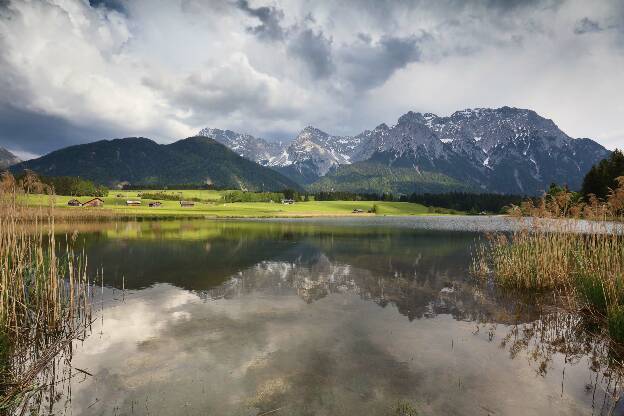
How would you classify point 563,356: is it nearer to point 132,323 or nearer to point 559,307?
point 559,307

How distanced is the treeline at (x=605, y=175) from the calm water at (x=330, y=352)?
8857 centimetres

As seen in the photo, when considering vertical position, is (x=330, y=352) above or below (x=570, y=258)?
below

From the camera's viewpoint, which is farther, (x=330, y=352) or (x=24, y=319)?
(x=24, y=319)

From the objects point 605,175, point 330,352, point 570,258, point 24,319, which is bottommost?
point 330,352

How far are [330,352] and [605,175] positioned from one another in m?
111

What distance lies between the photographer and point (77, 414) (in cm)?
967

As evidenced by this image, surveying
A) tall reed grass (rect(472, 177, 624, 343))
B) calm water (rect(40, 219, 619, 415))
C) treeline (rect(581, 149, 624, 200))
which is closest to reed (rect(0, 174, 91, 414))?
calm water (rect(40, 219, 619, 415))

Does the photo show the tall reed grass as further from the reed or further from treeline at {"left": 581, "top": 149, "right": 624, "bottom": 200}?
treeline at {"left": 581, "top": 149, "right": 624, "bottom": 200}

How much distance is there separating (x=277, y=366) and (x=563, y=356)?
11.2 m

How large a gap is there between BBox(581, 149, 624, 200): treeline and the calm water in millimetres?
88572

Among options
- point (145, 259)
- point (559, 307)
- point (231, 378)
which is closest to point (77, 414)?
point (231, 378)

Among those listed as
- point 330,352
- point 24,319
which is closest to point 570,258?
point 330,352

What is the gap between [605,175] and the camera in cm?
9281

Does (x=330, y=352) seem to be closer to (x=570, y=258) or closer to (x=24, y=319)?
(x=24, y=319)
